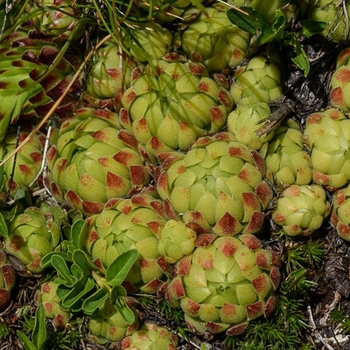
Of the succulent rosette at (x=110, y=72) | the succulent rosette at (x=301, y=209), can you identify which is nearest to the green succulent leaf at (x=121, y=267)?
the succulent rosette at (x=301, y=209)

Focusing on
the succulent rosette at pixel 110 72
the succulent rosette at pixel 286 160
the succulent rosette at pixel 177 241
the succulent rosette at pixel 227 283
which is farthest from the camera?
the succulent rosette at pixel 110 72

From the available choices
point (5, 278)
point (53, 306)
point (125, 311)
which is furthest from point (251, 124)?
point (5, 278)

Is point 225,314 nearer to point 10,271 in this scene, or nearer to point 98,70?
point 10,271

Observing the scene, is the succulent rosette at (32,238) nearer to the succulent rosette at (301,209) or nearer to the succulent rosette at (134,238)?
the succulent rosette at (134,238)

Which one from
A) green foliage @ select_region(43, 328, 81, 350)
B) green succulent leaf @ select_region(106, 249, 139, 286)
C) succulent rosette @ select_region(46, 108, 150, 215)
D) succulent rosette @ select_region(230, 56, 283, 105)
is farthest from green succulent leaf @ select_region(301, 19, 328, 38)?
green foliage @ select_region(43, 328, 81, 350)

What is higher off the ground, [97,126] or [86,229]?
[97,126]

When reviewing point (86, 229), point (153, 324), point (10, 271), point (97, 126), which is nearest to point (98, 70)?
point (97, 126)

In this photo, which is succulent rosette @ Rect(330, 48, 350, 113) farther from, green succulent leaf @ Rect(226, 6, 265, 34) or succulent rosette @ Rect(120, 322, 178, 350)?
succulent rosette @ Rect(120, 322, 178, 350)

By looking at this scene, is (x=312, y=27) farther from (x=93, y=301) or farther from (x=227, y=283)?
(x=93, y=301)
